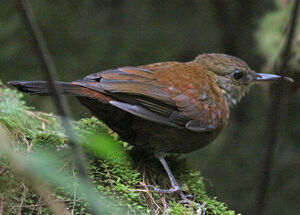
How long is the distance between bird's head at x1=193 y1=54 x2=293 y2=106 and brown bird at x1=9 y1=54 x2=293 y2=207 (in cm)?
30

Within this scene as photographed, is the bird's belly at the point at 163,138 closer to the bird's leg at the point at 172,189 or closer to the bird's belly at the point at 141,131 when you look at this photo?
the bird's belly at the point at 141,131

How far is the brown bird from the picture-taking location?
277 centimetres

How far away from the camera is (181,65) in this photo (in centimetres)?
346

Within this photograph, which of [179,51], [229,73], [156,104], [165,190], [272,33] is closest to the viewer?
[165,190]

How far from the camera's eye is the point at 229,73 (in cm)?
375

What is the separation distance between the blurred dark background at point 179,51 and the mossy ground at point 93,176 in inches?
62.3

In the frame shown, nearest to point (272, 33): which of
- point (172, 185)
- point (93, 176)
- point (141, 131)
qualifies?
point (141, 131)

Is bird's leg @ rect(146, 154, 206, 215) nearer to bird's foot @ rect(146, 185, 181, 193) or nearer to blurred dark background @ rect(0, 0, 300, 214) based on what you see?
bird's foot @ rect(146, 185, 181, 193)

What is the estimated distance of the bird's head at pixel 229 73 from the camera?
3.72 meters

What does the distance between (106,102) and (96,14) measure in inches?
99.9

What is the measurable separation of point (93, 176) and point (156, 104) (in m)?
0.77

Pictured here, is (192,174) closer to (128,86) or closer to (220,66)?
(128,86)

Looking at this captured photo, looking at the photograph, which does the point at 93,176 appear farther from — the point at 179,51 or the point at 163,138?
the point at 179,51

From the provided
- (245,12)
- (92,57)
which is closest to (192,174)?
(92,57)
